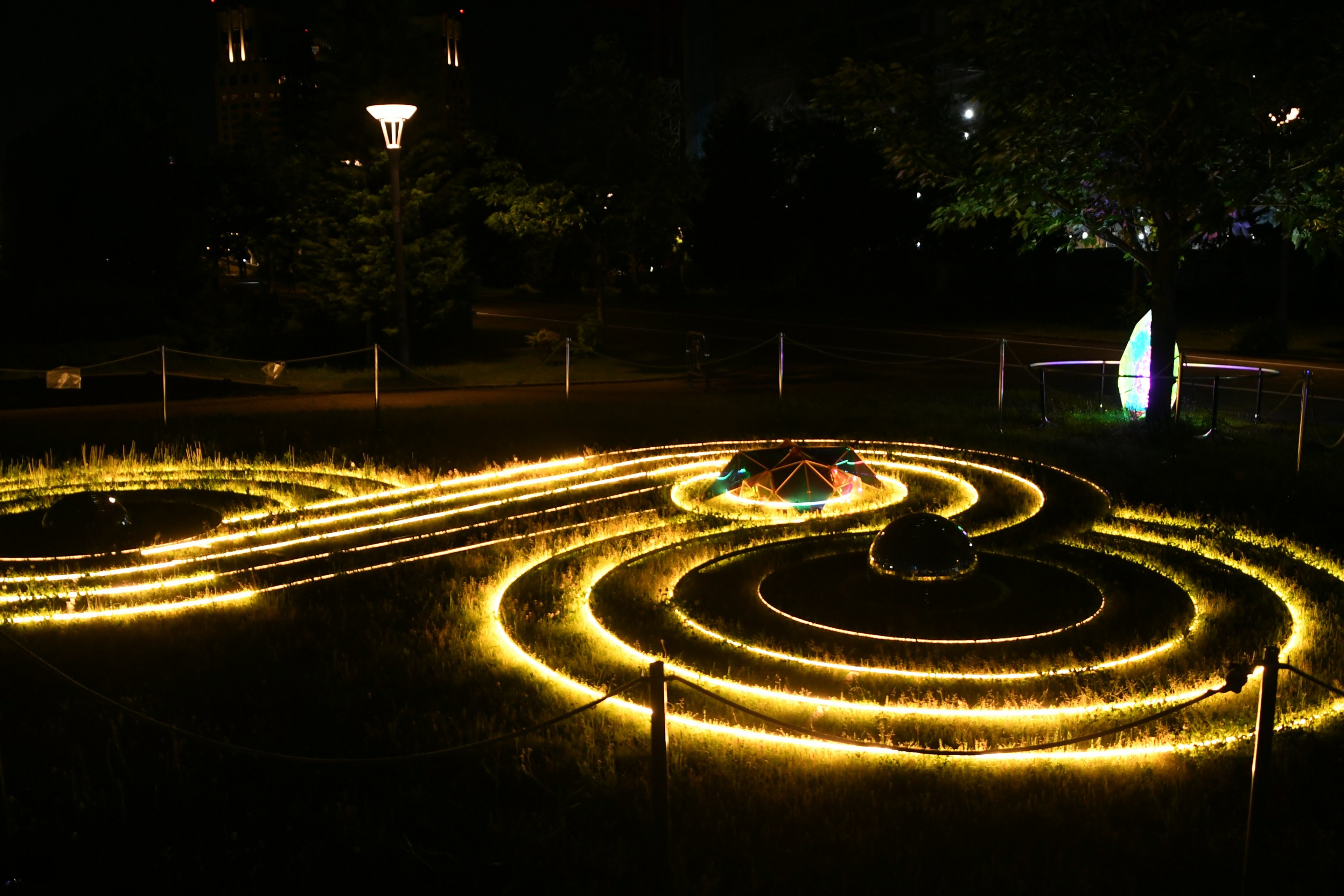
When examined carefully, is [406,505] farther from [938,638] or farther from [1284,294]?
[1284,294]

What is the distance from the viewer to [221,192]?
143 ft

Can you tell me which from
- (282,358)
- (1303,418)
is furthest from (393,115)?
(1303,418)

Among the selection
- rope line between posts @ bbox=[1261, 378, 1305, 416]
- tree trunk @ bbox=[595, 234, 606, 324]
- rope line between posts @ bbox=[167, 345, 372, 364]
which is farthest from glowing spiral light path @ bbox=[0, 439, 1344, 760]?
tree trunk @ bbox=[595, 234, 606, 324]

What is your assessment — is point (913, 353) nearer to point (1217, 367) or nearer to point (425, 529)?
point (1217, 367)

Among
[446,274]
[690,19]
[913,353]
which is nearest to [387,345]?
[446,274]

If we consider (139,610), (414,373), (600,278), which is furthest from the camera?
(600,278)

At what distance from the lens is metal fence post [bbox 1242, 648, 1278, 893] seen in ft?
16.6

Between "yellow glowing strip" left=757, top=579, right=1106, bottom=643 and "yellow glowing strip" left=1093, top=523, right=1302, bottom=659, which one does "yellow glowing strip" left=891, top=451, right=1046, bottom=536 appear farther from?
"yellow glowing strip" left=757, top=579, right=1106, bottom=643

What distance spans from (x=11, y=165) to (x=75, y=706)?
140 ft

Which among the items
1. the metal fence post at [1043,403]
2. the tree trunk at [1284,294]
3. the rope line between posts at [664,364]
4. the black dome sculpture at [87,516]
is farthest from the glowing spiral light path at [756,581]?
the tree trunk at [1284,294]

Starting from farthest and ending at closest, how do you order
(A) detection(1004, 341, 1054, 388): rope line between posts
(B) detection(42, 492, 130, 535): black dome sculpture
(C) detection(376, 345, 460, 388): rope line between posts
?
(A) detection(1004, 341, 1054, 388): rope line between posts, (C) detection(376, 345, 460, 388): rope line between posts, (B) detection(42, 492, 130, 535): black dome sculpture

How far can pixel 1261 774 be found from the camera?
5094 millimetres

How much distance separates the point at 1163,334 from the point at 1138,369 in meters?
→ 1.71

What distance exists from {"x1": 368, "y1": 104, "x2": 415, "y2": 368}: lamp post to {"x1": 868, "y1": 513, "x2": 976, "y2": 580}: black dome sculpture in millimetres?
13981
